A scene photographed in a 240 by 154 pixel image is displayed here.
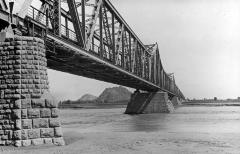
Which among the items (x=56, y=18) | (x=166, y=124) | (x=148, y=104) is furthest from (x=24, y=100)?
(x=148, y=104)

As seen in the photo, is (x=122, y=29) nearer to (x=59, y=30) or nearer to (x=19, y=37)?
(x=59, y=30)

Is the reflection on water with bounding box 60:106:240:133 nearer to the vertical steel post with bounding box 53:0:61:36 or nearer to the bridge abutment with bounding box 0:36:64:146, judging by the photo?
the vertical steel post with bounding box 53:0:61:36

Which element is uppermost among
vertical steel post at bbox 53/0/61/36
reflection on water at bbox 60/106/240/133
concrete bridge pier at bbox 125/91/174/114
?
vertical steel post at bbox 53/0/61/36

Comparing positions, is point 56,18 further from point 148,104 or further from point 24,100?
point 148,104

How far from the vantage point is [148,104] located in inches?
3381

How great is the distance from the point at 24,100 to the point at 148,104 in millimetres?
69592

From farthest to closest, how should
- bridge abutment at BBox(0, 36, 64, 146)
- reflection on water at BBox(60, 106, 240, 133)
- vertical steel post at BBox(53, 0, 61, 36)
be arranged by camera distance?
reflection on water at BBox(60, 106, 240, 133) < vertical steel post at BBox(53, 0, 61, 36) < bridge abutment at BBox(0, 36, 64, 146)

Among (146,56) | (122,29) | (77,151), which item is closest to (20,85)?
(77,151)

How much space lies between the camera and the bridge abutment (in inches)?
675

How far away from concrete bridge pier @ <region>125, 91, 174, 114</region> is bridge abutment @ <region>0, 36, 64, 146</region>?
67.1 meters

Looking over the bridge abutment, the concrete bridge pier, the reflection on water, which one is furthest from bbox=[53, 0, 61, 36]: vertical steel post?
the concrete bridge pier

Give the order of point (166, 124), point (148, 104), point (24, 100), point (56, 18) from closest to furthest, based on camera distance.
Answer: point (24, 100), point (56, 18), point (166, 124), point (148, 104)

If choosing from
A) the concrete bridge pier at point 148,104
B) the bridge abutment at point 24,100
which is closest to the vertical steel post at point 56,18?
the bridge abutment at point 24,100

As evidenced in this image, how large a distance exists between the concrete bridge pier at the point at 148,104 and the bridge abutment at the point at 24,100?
6705 centimetres
